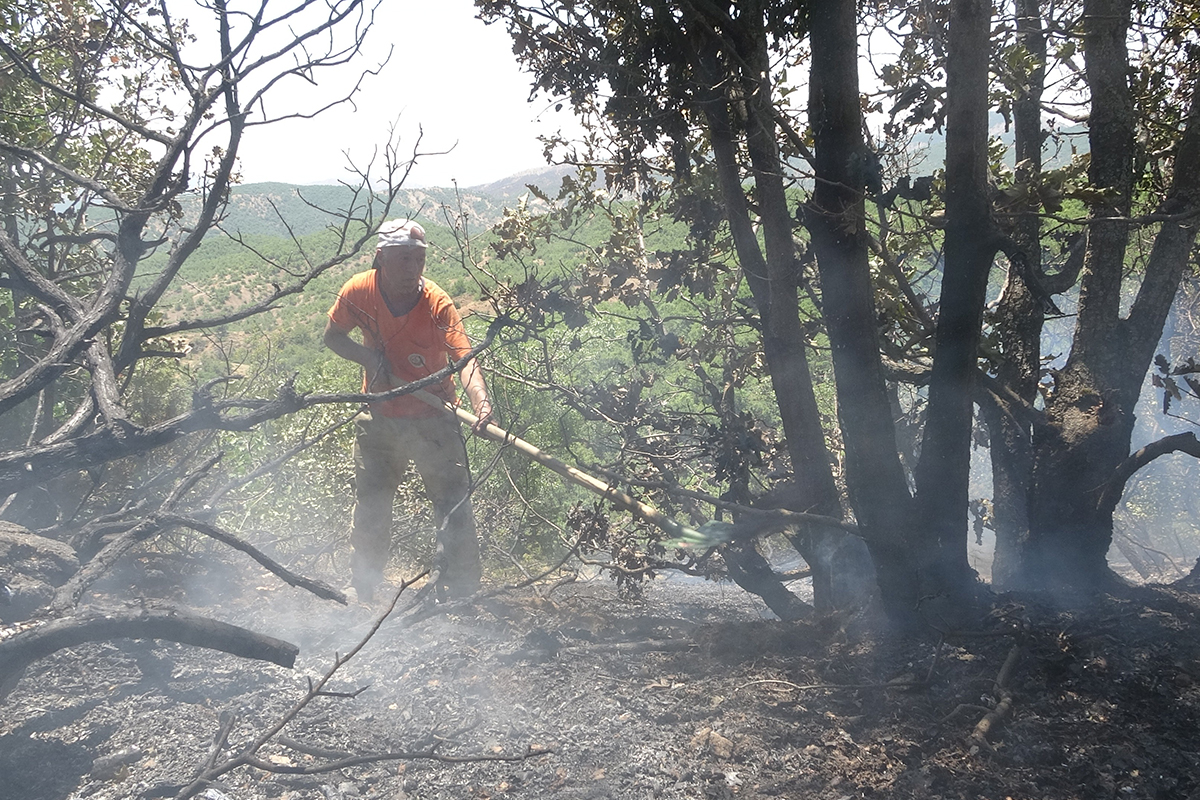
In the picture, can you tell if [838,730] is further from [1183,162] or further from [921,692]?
[1183,162]

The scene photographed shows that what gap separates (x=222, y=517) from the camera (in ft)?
20.4

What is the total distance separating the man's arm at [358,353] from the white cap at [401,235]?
1.93 ft

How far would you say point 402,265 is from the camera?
462 centimetres

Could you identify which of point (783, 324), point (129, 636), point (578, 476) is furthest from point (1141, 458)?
point (129, 636)

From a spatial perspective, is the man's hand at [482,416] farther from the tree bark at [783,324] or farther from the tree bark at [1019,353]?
the tree bark at [1019,353]

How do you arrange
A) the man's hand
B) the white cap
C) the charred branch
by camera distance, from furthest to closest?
the white cap → the man's hand → the charred branch

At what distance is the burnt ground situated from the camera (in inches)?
97.2

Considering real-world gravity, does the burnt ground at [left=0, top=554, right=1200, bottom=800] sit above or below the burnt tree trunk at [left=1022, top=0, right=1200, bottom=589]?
below

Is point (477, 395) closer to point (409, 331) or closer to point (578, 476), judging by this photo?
point (409, 331)

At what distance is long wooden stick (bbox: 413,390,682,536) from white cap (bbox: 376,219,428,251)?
91 centimetres

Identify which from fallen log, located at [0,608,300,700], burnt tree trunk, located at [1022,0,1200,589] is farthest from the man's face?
burnt tree trunk, located at [1022,0,1200,589]

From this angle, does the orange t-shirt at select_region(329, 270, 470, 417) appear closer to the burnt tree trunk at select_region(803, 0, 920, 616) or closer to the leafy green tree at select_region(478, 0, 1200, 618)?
the leafy green tree at select_region(478, 0, 1200, 618)

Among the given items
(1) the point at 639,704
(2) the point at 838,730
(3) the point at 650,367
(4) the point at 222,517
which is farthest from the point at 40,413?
(3) the point at 650,367

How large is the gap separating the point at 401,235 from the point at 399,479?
1.68 metres
